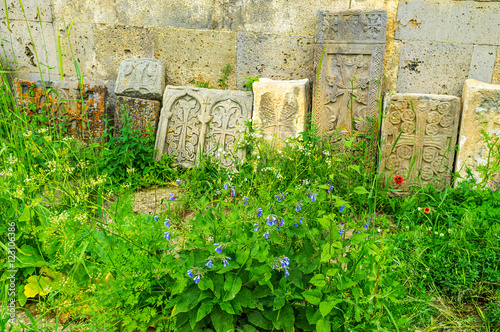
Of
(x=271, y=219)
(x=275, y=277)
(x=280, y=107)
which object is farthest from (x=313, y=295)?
(x=280, y=107)

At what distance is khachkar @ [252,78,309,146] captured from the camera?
3.43 m

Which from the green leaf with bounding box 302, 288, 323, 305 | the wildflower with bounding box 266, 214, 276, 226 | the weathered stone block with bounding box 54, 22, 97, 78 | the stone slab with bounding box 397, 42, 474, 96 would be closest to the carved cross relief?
the stone slab with bounding box 397, 42, 474, 96

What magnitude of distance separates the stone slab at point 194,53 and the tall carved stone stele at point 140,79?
0.95 ft

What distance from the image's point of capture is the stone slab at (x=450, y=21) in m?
3.37

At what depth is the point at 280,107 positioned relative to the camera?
3.46 meters

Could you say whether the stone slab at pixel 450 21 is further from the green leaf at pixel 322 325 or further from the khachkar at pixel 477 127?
the green leaf at pixel 322 325

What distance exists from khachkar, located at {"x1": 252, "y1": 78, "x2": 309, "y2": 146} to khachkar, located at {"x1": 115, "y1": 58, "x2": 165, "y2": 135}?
1069 millimetres

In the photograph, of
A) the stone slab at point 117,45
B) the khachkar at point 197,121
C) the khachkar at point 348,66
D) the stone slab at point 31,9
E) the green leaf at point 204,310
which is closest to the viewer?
the green leaf at point 204,310

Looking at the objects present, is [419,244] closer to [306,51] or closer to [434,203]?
[434,203]

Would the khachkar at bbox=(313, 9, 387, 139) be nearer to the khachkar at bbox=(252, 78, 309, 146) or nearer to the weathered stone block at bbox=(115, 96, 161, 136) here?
the khachkar at bbox=(252, 78, 309, 146)

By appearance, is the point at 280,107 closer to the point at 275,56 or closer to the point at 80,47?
the point at 275,56

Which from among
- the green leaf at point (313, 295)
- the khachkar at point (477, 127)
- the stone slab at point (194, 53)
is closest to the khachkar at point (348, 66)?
the khachkar at point (477, 127)

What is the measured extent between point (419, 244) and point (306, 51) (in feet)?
7.72

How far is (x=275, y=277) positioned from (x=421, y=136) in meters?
2.30
